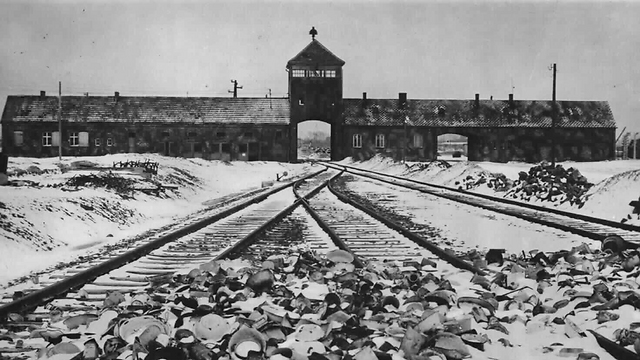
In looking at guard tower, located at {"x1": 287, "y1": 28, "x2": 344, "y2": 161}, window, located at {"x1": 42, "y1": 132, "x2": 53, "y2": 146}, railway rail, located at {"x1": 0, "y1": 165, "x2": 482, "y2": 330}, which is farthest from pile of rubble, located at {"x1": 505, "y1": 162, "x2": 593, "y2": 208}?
window, located at {"x1": 42, "y1": 132, "x2": 53, "y2": 146}

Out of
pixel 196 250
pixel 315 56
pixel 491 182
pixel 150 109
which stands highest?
pixel 315 56

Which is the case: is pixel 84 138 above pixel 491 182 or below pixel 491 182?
above

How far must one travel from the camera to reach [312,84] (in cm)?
5278

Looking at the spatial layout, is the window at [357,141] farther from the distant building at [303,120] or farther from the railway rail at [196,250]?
the railway rail at [196,250]

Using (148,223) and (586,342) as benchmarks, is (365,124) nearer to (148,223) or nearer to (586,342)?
(148,223)

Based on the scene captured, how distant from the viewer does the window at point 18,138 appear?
50031mm

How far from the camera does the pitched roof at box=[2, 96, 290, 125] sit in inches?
2004

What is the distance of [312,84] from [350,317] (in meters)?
49.4

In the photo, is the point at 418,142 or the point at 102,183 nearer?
the point at 102,183

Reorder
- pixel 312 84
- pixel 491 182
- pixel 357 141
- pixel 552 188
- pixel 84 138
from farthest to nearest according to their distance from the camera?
pixel 357 141 < pixel 312 84 < pixel 84 138 < pixel 491 182 < pixel 552 188

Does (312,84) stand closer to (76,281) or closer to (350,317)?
(76,281)

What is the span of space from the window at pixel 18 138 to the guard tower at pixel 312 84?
77.6 ft

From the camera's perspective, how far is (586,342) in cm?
396

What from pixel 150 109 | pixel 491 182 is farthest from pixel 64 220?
pixel 150 109
